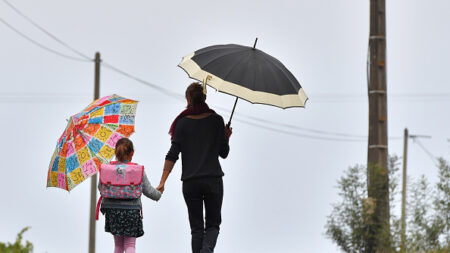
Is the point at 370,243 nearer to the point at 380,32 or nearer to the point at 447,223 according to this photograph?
the point at 447,223

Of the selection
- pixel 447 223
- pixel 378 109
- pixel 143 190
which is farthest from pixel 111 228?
pixel 378 109

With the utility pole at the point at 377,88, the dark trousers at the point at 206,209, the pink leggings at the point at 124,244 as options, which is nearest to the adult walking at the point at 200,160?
the dark trousers at the point at 206,209

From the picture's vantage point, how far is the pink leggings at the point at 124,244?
11547 mm

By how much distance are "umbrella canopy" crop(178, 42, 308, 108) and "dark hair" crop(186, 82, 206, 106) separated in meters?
0.16

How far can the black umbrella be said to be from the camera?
38.1 ft

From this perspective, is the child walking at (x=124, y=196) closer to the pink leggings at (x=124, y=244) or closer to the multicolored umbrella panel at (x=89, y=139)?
the pink leggings at (x=124, y=244)

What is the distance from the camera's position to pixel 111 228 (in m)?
11.5

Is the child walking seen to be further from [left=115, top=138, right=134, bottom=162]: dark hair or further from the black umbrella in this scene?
the black umbrella

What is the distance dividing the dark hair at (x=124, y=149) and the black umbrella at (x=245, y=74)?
0.93m

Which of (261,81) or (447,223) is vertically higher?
(261,81)

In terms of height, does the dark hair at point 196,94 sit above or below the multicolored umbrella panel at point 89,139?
above

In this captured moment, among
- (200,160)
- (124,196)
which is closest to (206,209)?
(200,160)

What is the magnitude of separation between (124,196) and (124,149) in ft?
1.52

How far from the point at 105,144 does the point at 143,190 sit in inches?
51.4
